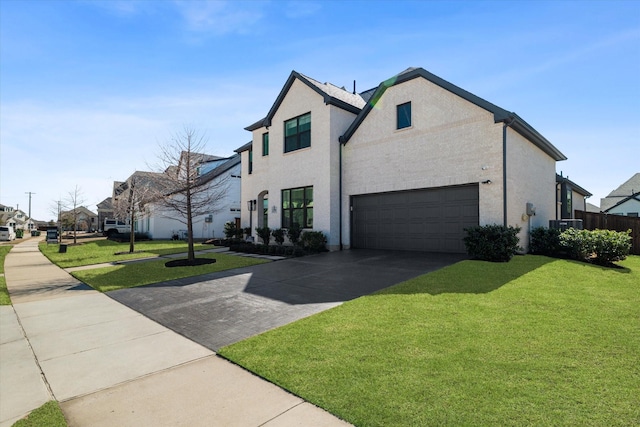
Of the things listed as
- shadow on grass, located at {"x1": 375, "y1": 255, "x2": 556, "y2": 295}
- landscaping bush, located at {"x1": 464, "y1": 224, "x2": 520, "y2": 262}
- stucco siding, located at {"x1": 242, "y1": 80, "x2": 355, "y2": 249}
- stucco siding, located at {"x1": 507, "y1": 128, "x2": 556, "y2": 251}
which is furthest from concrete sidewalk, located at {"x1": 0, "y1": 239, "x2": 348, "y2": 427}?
stucco siding, located at {"x1": 507, "y1": 128, "x2": 556, "y2": 251}

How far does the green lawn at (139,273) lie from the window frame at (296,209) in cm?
395

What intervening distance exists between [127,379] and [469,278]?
723 cm

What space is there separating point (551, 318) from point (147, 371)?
5920mm

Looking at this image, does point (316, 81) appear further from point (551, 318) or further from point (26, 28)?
point (551, 318)

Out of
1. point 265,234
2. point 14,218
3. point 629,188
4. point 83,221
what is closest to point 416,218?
point 265,234

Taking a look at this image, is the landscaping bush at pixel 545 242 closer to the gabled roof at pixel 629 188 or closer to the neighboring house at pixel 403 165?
the neighboring house at pixel 403 165

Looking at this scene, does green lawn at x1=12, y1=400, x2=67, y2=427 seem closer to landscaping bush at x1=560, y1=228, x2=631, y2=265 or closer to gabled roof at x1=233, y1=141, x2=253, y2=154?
landscaping bush at x1=560, y1=228, x2=631, y2=265

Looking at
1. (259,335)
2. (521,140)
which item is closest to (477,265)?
(521,140)

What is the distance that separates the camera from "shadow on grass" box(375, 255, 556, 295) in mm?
6668

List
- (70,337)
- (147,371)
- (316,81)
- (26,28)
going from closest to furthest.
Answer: (147,371) < (70,337) < (26,28) < (316,81)

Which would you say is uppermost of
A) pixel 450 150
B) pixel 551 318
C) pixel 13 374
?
pixel 450 150

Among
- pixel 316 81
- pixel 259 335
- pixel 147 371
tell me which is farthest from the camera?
pixel 316 81

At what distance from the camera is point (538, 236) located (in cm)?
1177

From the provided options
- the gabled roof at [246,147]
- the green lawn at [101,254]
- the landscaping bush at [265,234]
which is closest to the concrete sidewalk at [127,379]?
the green lawn at [101,254]
